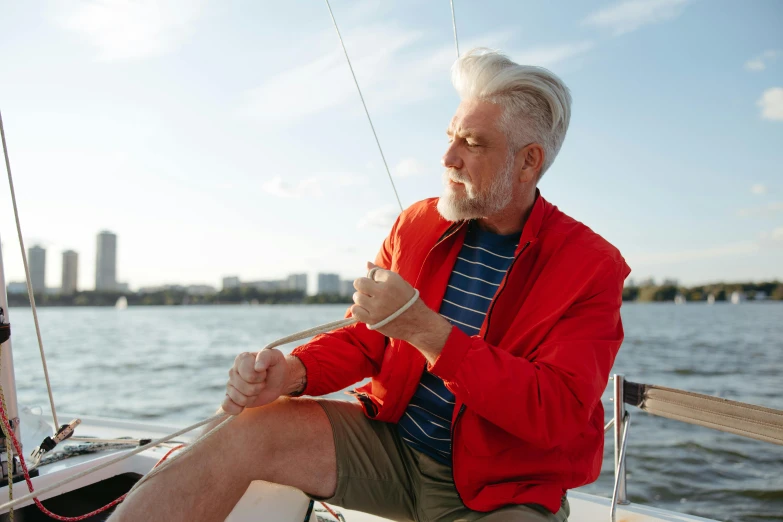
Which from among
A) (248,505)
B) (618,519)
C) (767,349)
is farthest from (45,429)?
(767,349)

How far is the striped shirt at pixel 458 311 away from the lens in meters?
1.58

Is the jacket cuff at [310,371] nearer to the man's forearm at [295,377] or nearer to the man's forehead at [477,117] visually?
the man's forearm at [295,377]

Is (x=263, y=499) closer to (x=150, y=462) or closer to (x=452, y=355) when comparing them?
(x=452, y=355)

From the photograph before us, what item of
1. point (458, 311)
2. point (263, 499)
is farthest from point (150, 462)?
point (458, 311)

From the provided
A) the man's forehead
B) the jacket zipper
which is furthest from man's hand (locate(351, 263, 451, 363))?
the man's forehead

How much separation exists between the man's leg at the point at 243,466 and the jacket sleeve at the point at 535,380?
46cm

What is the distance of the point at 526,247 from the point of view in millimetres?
1559

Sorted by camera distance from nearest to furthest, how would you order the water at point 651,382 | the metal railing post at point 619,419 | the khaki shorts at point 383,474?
the khaki shorts at point 383,474
the metal railing post at point 619,419
the water at point 651,382

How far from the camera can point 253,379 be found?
143cm

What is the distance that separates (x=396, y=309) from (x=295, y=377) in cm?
48

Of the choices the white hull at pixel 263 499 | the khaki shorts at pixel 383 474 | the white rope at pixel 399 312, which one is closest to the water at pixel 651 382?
the white hull at pixel 263 499

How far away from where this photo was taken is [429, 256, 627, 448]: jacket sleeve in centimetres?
126

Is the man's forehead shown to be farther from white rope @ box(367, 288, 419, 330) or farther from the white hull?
the white hull

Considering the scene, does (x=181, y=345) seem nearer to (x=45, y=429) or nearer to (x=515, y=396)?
(x=45, y=429)
